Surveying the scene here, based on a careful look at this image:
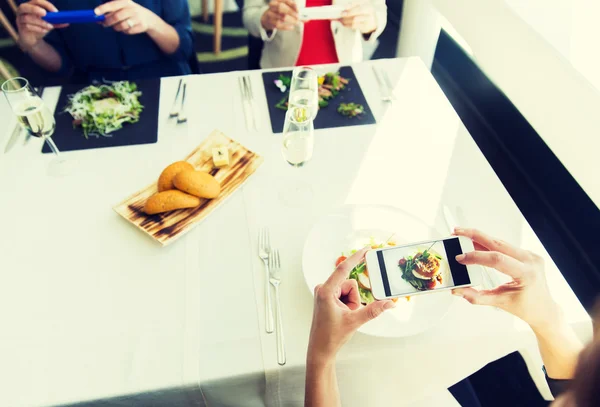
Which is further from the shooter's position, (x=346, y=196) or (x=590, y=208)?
(x=590, y=208)

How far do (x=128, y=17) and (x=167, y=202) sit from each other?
69 cm

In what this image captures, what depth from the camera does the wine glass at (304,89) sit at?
1093 mm

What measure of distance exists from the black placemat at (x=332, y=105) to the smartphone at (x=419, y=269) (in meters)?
0.52

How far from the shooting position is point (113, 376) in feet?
2.50

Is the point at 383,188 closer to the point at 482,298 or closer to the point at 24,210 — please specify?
the point at 482,298

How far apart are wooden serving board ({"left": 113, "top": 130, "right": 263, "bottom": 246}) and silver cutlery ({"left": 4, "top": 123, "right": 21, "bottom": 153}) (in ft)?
1.31

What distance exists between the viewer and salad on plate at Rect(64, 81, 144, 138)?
117 centimetres

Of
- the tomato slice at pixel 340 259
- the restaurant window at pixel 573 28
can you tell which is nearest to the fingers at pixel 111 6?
the tomato slice at pixel 340 259

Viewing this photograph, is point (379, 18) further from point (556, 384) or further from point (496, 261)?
point (556, 384)

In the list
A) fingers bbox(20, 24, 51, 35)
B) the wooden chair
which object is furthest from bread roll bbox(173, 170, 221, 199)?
the wooden chair

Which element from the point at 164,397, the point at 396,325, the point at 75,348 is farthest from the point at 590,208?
the point at 75,348

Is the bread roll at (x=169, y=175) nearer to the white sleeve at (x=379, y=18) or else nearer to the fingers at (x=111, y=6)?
the fingers at (x=111, y=6)

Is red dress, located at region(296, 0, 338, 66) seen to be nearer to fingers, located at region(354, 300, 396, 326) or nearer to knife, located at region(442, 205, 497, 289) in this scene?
knife, located at region(442, 205, 497, 289)

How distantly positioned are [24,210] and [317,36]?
1181mm
